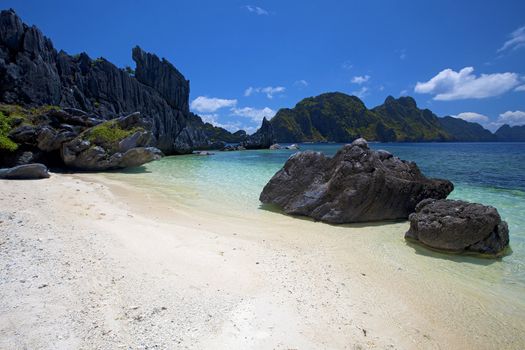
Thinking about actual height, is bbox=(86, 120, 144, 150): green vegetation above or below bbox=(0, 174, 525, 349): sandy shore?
above

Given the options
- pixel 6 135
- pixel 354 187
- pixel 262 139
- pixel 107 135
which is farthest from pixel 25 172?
pixel 262 139

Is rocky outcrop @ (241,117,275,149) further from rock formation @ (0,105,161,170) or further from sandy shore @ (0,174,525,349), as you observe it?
sandy shore @ (0,174,525,349)

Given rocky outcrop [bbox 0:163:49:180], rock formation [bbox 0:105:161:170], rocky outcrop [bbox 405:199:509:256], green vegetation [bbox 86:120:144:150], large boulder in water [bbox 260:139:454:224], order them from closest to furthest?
rocky outcrop [bbox 405:199:509:256]
large boulder in water [bbox 260:139:454:224]
rocky outcrop [bbox 0:163:49:180]
rock formation [bbox 0:105:161:170]
green vegetation [bbox 86:120:144:150]

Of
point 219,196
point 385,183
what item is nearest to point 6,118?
point 219,196

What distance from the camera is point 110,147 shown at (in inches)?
987

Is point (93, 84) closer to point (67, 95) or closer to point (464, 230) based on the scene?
point (67, 95)

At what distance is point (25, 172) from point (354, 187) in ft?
58.1

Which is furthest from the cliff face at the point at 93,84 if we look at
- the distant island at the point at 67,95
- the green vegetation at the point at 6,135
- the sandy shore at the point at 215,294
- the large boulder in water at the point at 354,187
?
the large boulder in water at the point at 354,187

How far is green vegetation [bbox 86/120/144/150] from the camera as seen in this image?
974 inches

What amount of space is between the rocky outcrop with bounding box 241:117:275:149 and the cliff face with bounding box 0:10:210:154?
17412 mm

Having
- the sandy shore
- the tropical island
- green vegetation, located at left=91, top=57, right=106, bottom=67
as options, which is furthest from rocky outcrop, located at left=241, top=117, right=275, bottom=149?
the sandy shore

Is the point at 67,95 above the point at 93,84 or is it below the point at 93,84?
below

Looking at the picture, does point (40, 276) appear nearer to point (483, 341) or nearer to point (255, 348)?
point (255, 348)

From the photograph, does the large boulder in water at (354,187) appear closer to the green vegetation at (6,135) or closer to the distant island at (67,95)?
the distant island at (67,95)
